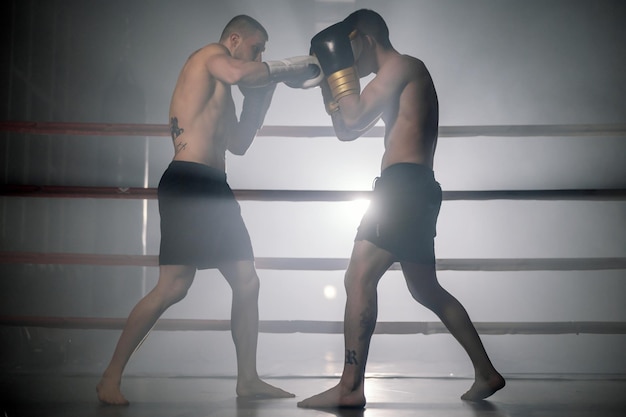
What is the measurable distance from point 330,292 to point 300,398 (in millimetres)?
3840

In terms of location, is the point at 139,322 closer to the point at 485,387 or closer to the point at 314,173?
the point at 485,387

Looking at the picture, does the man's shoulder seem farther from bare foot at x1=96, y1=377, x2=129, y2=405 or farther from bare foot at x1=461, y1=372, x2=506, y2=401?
bare foot at x1=461, y1=372, x2=506, y2=401

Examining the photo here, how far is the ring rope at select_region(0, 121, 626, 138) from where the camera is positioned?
6.70 feet

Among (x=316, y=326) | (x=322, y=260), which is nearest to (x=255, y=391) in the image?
(x=316, y=326)

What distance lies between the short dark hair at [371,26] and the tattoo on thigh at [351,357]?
847 mm

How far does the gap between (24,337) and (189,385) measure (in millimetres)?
1389

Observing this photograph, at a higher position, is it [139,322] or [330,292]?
[139,322]

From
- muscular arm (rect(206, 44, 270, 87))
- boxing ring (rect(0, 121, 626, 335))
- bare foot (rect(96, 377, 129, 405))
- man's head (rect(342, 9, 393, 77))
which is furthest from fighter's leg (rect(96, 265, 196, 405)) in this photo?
man's head (rect(342, 9, 393, 77))

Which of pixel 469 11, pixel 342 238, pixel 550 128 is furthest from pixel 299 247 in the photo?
pixel 550 128

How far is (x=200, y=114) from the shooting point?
1.70 meters

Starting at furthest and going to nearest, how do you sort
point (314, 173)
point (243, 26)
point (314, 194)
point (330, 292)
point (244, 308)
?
point (314, 173), point (330, 292), point (314, 194), point (243, 26), point (244, 308)

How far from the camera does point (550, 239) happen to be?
4.49 meters

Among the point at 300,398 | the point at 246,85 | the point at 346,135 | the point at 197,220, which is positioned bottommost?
the point at 300,398

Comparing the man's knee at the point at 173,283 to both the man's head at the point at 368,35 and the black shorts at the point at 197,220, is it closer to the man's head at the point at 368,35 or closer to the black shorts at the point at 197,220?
the black shorts at the point at 197,220
